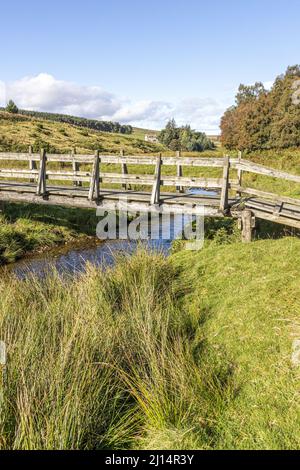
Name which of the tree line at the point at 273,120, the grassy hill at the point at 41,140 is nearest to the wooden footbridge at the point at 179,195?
the grassy hill at the point at 41,140

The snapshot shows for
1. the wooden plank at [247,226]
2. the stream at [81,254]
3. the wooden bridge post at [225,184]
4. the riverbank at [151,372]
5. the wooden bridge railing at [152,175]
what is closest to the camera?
the riverbank at [151,372]

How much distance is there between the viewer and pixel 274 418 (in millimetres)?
4008

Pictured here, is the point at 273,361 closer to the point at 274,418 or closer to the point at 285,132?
the point at 274,418

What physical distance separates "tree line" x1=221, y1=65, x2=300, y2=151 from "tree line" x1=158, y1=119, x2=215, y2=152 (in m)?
15.5

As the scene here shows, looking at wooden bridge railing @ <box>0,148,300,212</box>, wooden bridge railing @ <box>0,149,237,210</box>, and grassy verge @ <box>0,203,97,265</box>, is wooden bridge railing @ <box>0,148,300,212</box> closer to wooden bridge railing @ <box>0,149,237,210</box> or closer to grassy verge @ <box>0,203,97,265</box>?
wooden bridge railing @ <box>0,149,237,210</box>

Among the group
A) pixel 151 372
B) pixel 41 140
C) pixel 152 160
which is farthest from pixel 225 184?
pixel 41 140

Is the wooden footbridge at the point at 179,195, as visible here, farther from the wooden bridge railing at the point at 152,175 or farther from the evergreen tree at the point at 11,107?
the evergreen tree at the point at 11,107

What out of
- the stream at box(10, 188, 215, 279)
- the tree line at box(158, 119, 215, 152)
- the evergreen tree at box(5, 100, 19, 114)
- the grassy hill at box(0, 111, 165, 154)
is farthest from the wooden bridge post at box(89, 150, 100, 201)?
the evergreen tree at box(5, 100, 19, 114)

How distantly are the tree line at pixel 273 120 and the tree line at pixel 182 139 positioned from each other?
50.7 ft

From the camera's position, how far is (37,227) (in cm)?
1652

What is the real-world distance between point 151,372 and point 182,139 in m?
73.3

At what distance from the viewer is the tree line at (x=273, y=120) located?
153 feet
